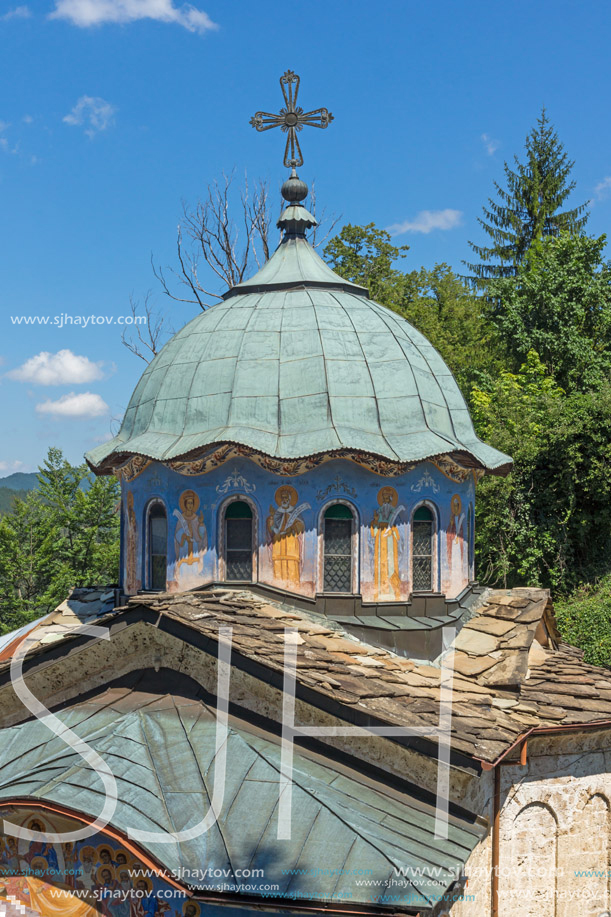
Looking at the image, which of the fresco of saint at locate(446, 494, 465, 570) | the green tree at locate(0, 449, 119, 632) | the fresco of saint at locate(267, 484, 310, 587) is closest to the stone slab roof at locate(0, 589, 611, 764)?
the fresco of saint at locate(267, 484, 310, 587)

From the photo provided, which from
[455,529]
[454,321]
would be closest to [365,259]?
[454,321]

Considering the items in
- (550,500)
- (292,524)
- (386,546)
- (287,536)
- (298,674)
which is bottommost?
(298,674)

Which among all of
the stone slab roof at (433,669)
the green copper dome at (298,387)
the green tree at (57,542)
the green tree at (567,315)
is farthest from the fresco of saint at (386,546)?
the green tree at (57,542)

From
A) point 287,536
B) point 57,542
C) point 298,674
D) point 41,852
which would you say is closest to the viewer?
point 41,852

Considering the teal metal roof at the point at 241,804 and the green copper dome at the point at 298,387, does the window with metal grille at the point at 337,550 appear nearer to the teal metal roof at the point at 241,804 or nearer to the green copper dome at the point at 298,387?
the green copper dome at the point at 298,387

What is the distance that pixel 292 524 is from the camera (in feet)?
38.9

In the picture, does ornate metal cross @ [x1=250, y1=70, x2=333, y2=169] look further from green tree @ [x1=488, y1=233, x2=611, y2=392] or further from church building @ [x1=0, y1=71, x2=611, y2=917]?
green tree @ [x1=488, y1=233, x2=611, y2=392]

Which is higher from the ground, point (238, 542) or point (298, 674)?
point (238, 542)

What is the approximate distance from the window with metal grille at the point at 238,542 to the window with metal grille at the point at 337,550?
3.68 feet

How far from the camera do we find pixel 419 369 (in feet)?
44.1

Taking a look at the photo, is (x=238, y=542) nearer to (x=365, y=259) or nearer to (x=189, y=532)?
(x=189, y=532)

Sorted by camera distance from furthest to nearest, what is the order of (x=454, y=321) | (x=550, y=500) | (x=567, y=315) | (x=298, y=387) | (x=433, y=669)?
1. (x=454, y=321)
2. (x=567, y=315)
3. (x=550, y=500)
4. (x=298, y=387)
5. (x=433, y=669)

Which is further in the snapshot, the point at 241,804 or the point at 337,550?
the point at 337,550

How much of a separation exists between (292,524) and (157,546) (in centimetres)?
A: 236
